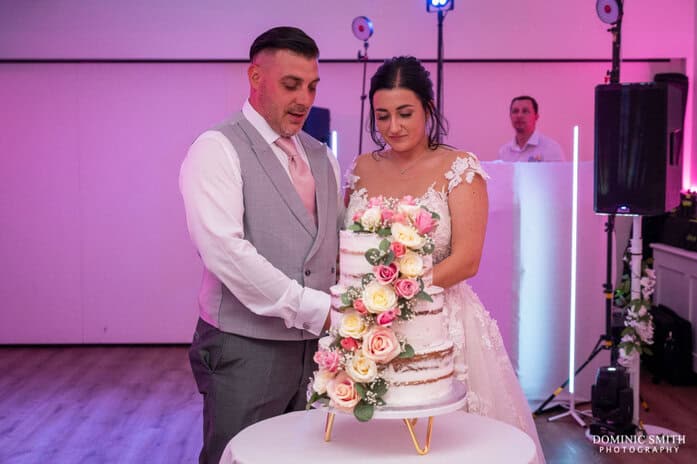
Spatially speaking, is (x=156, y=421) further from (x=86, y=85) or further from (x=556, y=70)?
(x=556, y=70)

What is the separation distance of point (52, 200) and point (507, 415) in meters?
5.53

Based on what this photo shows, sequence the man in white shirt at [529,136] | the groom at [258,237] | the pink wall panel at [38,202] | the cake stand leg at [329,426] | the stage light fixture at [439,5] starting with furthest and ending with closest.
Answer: the pink wall panel at [38,202]
the man in white shirt at [529,136]
the stage light fixture at [439,5]
the groom at [258,237]
the cake stand leg at [329,426]

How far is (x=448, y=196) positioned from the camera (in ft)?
10.0

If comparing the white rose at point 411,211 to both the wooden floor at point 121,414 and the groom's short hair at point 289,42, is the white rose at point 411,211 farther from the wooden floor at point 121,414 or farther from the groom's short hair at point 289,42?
the wooden floor at point 121,414

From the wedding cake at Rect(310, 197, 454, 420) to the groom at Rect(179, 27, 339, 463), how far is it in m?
0.45

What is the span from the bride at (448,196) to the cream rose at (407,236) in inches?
32.3

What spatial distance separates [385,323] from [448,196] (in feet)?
3.63

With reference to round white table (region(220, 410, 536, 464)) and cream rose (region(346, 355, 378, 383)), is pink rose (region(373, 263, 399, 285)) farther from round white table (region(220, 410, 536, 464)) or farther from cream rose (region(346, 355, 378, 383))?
round white table (region(220, 410, 536, 464))

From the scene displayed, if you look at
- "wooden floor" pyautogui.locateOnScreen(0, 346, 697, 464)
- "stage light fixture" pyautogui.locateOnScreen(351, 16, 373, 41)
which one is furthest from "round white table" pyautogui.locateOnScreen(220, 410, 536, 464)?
"stage light fixture" pyautogui.locateOnScreen(351, 16, 373, 41)

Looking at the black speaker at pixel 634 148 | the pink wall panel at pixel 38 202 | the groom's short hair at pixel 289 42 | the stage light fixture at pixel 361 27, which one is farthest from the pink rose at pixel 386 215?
the pink wall panel at pixel 38 202

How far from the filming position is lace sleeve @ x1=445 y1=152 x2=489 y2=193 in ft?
9.97

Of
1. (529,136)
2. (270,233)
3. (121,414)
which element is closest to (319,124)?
(529,136)

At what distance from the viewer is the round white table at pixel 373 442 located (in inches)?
84.4

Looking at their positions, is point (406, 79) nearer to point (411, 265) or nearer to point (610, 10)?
point (411, 265)
